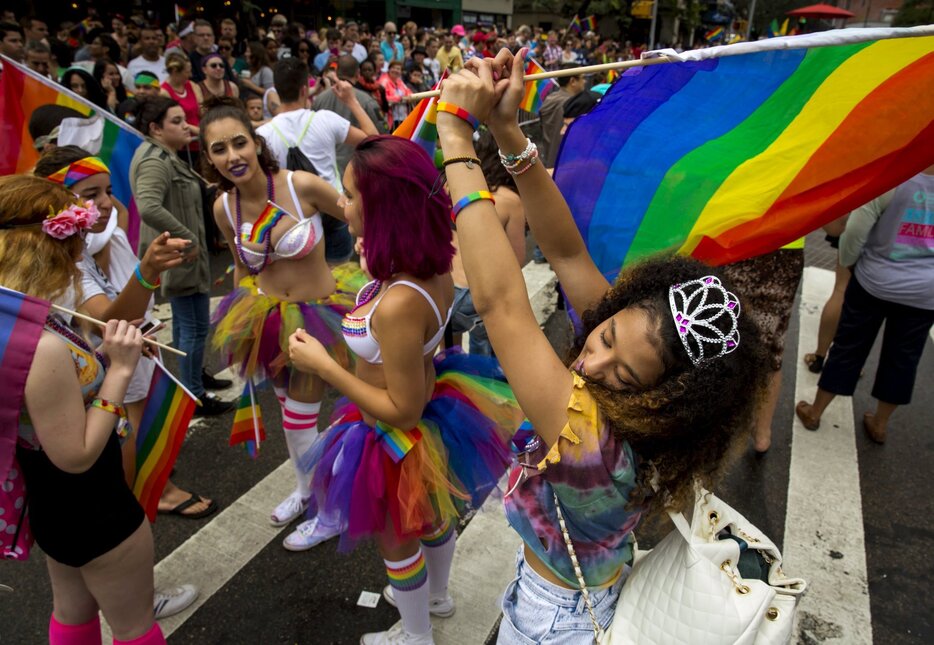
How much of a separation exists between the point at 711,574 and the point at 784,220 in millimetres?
1150

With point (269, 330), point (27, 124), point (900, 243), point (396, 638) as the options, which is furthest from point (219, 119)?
point (900, 243)

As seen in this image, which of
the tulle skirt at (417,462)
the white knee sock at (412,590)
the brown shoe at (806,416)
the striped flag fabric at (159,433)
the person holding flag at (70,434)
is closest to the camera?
the person holding flag at (70,434)

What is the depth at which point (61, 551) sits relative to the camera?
200 cm

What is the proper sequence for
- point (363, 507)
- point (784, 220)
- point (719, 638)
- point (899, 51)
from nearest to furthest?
1. point (719, 638)
2. point (899, 51)
3. point (784, 220)
4. point (363, 507)

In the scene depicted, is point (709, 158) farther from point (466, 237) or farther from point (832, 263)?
point (832, 263)

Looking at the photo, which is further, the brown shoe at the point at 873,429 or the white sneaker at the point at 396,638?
the brown shoe at the point at 873,429

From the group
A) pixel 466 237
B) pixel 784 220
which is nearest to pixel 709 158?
pixel 784 220

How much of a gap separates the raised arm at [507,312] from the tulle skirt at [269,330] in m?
2.16

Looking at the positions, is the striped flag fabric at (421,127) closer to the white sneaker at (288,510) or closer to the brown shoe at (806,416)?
the white sneaker at (288,510)

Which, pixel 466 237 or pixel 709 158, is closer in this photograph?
pixel 466 237

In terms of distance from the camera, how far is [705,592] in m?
1.38

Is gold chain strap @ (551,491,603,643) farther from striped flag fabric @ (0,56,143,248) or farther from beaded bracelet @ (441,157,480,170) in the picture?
striped flag fabric @ (0,56,143,248)

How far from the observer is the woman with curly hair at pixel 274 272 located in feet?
11.0

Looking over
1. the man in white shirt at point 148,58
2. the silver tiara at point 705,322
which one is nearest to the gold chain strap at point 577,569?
the silver tiara at point 705,322
